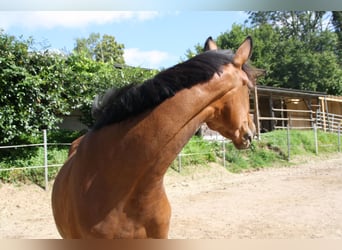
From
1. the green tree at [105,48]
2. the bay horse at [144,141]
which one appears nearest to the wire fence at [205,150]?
the bay horse at [144,141]

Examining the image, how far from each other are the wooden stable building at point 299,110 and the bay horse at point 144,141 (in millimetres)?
7185

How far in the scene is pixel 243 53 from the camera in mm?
1071

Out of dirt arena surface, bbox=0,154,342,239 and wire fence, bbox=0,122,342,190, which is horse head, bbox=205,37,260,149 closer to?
dirt arena surface, bbox=0,154,342,239

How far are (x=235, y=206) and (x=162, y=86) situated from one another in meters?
3.13

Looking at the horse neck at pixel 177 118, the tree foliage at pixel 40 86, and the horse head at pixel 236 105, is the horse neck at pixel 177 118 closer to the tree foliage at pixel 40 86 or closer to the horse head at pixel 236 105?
the horse head at pixel 236 105

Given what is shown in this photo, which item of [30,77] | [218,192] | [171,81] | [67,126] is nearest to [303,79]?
[218,192]

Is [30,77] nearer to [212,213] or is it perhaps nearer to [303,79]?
[212,213]

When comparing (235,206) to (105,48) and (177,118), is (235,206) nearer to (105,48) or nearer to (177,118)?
(177,118)

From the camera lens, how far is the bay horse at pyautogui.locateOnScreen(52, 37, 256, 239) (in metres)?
0.94

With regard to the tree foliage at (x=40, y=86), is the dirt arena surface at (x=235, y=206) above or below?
below

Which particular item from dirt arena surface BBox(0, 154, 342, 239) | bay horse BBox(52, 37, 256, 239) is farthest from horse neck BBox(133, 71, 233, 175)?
dirt arena surface BBox(0, 154, 342, 239)

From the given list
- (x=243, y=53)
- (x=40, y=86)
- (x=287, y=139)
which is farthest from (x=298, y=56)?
(x=243, y=53)

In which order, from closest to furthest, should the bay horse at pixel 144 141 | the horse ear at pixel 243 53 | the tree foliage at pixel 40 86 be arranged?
the bay horse at pixel 144 141 < the horse ear at pixel 243 53 < the tree foliage at pixel 40 86

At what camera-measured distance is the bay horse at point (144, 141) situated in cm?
94
